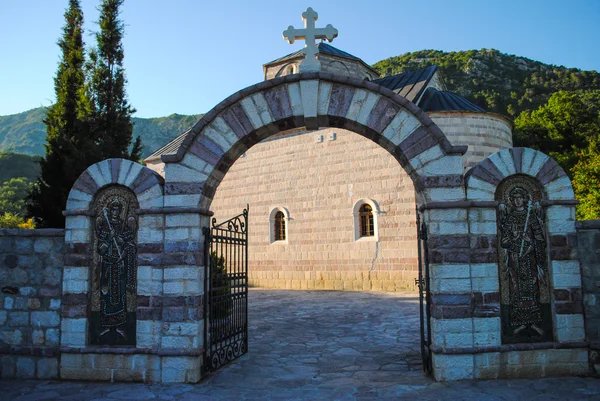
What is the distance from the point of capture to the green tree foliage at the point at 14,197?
36.5m

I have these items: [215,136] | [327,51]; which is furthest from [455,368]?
[327,51]

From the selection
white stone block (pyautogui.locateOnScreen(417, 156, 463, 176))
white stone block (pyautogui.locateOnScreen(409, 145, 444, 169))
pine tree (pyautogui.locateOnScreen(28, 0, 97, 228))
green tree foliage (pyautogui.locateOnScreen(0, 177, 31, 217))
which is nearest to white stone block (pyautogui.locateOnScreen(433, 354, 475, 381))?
white stone block (pyautogui.locateOnScreen(417, 156, 463, 176))

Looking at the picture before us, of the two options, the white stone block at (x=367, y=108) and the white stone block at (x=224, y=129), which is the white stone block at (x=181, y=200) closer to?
the white stone block at (x=224, y=129)

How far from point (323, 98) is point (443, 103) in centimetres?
945

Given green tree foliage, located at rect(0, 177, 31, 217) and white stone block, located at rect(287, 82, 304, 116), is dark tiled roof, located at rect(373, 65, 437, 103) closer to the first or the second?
white stone block, located at rect(287, 82, 304, 116)

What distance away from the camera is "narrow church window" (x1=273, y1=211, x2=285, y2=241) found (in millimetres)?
15602

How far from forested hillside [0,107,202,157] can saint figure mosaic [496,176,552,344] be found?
2981 inches

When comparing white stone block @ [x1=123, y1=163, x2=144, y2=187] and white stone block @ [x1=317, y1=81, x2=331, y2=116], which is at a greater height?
white stone block @ [x1=317, y1=81, x2=331, y2=116]

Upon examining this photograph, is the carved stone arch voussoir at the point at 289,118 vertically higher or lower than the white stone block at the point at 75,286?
higher

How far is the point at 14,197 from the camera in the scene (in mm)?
40844

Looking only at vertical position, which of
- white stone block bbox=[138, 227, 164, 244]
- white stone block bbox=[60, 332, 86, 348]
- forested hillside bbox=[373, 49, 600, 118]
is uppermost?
forested hillside bbox=[373, 49, 600, 118]

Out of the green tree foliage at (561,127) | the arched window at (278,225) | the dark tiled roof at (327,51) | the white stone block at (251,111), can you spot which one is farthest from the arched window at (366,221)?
the green tree foliage at (561,127)

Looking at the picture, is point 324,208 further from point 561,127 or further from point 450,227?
point 561,127

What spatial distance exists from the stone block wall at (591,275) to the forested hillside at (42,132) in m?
76.0
